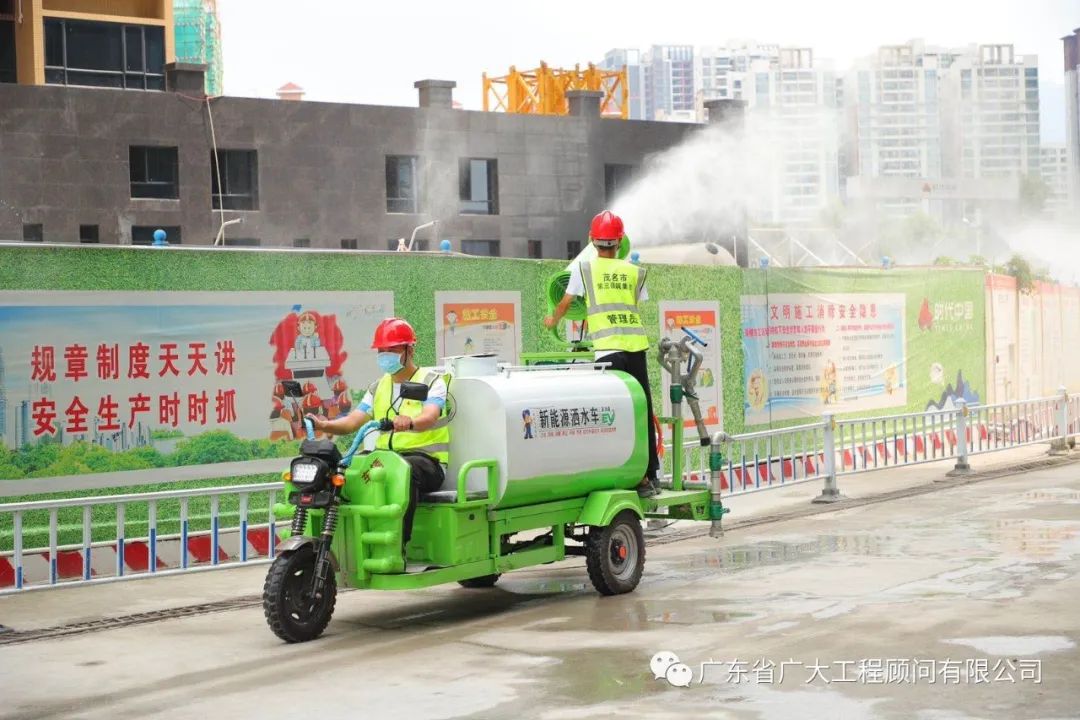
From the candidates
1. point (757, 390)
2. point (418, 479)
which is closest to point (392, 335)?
point (418, 479)

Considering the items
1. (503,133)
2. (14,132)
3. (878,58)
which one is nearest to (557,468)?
(14,132)

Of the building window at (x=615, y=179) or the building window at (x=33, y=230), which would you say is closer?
the building window at (x=33, y=230)

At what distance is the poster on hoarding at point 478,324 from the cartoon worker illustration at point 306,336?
5.03 ft

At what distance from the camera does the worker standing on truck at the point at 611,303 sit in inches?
474

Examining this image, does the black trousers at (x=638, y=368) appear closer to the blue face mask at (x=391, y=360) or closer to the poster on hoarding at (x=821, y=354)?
the blue face mask at (x=391, y=360)

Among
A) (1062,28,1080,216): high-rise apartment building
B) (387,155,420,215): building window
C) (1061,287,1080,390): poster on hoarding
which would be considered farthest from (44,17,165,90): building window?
(1062,28,1080,216): high-rise apartment building

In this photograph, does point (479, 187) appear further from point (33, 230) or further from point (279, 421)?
point (279, 421)

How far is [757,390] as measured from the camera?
20.2 meters

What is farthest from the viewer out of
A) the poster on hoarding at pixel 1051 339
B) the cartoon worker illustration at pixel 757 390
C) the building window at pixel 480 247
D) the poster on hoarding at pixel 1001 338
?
the building window at pixel 480 247

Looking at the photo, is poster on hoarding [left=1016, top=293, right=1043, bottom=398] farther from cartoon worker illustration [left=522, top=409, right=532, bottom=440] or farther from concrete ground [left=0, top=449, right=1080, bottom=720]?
cartoon worker illustration [left=522, top=409, right=532, bottom=440]

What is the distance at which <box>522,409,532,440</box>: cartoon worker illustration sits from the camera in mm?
10750

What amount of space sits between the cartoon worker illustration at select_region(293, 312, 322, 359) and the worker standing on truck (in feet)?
11.4

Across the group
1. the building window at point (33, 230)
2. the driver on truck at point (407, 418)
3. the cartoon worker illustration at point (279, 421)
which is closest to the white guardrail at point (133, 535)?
the cartoon worker illustration at point (279, 421)

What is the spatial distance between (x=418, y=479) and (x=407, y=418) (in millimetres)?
426
